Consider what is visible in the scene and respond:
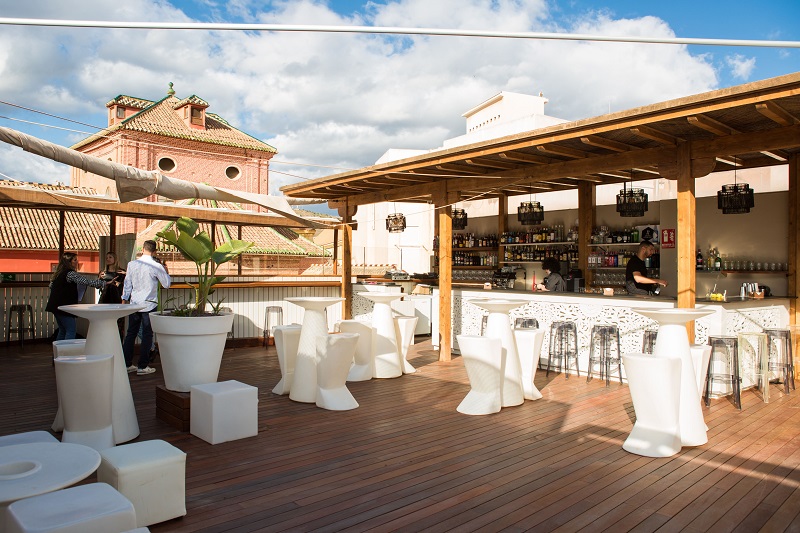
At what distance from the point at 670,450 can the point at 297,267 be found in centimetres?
2381

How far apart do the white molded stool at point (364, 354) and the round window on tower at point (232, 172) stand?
25.3 m

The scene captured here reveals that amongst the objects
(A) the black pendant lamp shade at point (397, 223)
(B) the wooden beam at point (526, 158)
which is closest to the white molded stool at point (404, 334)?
(B) the wooden beam at point (526, 158)

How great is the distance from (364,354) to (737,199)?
16.9ft

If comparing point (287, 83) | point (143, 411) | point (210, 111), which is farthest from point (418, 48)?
point (210, 111)

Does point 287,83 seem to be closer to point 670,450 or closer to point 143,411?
point 143,411

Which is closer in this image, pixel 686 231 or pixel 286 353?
pixel 686 231

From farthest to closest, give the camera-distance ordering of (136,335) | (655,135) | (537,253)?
(537,253), (136,335), (655,135)

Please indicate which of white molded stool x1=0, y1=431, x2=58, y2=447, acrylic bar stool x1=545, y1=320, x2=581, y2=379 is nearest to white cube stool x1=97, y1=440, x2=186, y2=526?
white molded stool x1=0, y1=431, x2=58, y2=447

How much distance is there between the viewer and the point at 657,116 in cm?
531

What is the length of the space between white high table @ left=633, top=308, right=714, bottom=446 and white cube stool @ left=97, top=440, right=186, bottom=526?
11.6ft

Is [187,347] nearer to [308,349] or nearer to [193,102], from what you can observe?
[308,349]

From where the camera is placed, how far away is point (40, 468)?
2.21m

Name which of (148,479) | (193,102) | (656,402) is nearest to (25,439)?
(148,479)

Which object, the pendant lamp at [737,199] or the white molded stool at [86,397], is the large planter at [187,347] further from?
the pendant lamp at [737,199]
